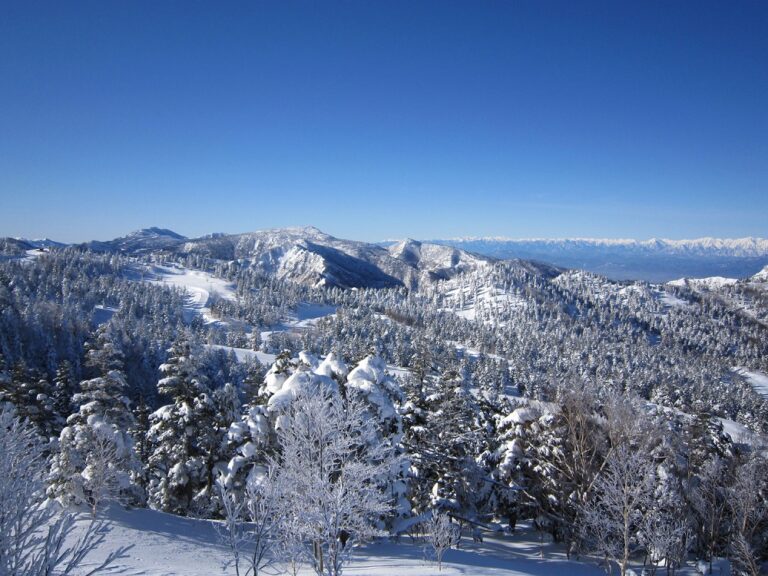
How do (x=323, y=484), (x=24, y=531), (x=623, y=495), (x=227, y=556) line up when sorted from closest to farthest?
(x=24, y=531), (x=323, y=484), (x=623, y=495), (x=227, y=556)

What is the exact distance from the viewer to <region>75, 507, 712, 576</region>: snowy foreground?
14477 millimetres

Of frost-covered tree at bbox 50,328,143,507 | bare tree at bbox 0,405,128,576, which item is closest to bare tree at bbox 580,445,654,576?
bare tree at bbox 0,405,128,576

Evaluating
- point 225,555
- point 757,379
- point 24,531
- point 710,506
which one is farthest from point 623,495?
point 757,379

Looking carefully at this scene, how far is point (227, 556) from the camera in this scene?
1609 cm

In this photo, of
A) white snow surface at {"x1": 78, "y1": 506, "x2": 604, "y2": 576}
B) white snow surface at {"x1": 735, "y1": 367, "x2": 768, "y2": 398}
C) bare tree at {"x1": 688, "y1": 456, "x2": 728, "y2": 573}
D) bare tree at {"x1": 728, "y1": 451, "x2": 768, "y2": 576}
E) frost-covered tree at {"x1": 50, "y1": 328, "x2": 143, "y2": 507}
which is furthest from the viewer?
white snow surface at {"x1": 735, "y1": 367, "x2": 768, "y2": 398}

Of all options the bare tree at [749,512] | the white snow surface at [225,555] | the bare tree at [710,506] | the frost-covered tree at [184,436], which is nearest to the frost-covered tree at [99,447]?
the frost-covered tree at [184,436]

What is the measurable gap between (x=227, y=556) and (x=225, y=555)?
181 mm

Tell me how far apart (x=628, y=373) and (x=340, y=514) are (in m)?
159

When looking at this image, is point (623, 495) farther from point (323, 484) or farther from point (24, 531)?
point (24, 531)

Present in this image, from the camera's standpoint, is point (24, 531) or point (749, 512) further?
point (749, 512)

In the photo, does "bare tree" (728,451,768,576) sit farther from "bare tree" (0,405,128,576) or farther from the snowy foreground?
"bare tree" (0,405,128,576)

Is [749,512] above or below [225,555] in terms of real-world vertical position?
above

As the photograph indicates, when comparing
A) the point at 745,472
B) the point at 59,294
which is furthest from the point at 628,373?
the point at 59,294

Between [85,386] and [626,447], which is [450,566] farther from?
[85,386]
